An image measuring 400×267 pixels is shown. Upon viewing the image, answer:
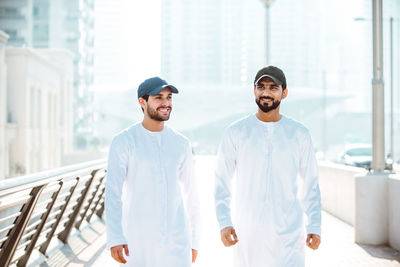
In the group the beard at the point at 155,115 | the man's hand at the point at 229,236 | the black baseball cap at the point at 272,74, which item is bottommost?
the man's hand at the point at 229,236

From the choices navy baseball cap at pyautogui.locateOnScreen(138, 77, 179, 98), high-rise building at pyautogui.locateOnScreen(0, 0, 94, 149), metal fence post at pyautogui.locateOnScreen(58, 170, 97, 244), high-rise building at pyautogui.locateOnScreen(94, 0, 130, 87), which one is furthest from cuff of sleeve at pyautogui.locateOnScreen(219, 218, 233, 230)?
high-rise building at pyautogui.locateOnScreen(94, 0, 130, 87)

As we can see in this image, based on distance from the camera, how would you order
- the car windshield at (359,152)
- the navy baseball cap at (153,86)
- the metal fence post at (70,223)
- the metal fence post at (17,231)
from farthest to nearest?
the car windshield at (359,152), the metal fence post at (70,223), the metal fence post at (17,231), the navy baseball cap at (153,86)

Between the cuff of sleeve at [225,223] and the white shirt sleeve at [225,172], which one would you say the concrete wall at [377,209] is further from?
the cuff of sleeve at [225,223]

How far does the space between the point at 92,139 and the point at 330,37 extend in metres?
68.4

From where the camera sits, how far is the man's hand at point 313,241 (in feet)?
11.5

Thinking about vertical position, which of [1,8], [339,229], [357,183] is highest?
[1,8]

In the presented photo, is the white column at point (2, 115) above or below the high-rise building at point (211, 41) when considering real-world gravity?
below

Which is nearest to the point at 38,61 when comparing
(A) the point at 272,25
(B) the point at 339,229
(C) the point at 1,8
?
(C) the point at 1,8

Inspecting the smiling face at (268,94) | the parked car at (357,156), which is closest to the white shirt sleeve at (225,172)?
the smiling face at (268,94)

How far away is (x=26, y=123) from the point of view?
52125 millimetres

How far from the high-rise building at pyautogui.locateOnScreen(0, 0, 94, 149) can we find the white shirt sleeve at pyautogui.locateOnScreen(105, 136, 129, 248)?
93.5 m

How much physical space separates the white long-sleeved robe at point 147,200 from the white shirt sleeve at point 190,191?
0.18 ft

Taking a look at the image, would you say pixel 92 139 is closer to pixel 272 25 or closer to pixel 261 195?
pixel 272 25

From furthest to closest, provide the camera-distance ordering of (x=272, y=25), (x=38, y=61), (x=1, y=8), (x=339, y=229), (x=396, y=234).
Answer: (x=272, y=25)
(x=1, y=8)
(x=38, y=61)
(x=339, y=229)
(x=396, y=234)
